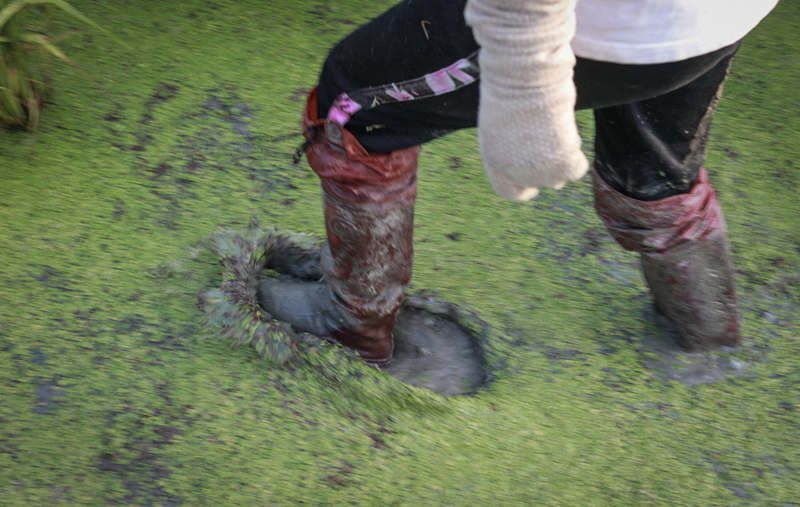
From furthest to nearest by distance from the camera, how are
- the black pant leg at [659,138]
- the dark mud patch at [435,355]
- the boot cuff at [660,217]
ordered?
the dark mud patch at [435,355] → the boot cuff at [660,217] → the black pant leg at [659,138]

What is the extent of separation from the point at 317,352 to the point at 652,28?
0.79 meters

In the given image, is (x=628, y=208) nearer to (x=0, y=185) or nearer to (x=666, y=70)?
(x=666, y=70)

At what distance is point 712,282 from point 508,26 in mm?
802

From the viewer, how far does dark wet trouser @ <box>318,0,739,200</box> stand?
1035 mm

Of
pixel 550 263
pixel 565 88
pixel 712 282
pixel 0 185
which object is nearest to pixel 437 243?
pixel 550 263

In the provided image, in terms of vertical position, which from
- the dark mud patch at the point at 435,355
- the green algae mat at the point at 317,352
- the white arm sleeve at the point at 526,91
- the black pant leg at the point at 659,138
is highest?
the white arm sleeve at the point at 526,91

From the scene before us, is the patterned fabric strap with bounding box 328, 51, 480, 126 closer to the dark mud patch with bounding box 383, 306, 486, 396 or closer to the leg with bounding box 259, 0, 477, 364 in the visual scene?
the leg with bounding box 259, 0, 477, 364

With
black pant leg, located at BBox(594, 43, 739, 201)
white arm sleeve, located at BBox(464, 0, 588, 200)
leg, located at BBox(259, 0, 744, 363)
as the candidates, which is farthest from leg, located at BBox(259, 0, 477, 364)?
black pant leg, located at BBox(594, 43, 739, 201)

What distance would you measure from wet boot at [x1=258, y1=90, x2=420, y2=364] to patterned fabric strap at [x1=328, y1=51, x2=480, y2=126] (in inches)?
1.6

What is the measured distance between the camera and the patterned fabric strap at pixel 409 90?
1.03 metres

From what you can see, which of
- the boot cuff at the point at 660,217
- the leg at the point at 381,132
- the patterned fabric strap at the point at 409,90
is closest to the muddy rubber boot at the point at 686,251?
the boot cuff at the point at 660,217

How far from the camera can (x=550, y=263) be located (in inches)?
67.6

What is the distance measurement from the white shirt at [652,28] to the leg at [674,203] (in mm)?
224

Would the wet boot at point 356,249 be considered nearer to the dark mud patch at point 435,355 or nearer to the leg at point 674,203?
the dark mud patch at point 435,355
